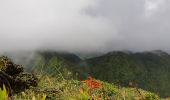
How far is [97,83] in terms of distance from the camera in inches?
332

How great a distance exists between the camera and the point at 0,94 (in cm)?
516

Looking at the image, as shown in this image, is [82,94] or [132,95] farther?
[132,95]

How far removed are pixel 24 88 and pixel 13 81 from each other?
19.1 inches

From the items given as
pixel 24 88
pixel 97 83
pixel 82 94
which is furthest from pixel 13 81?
pixel 82 94

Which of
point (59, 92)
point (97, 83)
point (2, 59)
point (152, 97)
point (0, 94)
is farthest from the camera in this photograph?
point (152, 97)

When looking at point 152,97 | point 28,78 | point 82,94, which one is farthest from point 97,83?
point 152,97

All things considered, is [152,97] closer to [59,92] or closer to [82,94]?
[59,92]

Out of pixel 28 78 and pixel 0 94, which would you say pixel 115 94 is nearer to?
pixel 28 78

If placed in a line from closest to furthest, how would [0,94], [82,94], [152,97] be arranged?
[0,94] < [82,94] < [152,97]

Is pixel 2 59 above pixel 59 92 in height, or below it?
above

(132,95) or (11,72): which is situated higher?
(11,72)

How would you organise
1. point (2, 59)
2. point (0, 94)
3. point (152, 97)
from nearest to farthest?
point (0, 94) → point (2, 59) → point (152, 97)

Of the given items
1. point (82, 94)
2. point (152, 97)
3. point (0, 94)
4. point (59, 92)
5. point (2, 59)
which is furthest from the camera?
point (152, 97)

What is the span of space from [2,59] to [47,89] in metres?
2.09
